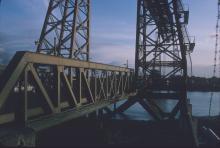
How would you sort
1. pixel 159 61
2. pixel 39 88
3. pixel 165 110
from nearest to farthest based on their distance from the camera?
1. pixel 39 88
2. pixel 159 61
3. pixel 165 110

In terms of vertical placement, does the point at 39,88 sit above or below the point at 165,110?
above

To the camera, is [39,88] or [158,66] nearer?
[39,88]

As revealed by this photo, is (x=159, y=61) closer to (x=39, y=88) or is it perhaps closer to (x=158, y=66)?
(x=158, y=66)

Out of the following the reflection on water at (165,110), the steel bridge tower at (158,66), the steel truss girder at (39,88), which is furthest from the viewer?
the reflection on water at (165,110)

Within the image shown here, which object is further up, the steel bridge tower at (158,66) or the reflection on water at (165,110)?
the steel bridge tower at (158,66)

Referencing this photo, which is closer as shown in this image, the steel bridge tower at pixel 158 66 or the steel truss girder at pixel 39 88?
the steel truss girder at pixel 39 88

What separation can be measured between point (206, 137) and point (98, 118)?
846cm

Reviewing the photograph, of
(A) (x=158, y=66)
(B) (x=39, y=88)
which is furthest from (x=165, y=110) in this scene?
(B) (x=39, y=88)

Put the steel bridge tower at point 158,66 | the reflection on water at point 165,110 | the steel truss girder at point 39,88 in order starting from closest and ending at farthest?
the steel truss girder at point 39,88 → the steel bridge tower at point 158,66 → the reflection on water at point 165,110

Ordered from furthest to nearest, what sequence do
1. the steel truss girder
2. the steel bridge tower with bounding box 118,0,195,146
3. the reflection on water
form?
the reflection on water
the steel bridge tower with bounding box 118,0,195,146
the steel truss girder

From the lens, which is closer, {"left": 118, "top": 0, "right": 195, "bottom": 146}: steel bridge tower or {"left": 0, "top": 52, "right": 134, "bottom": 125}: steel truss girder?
{"left": 0, "top": 52, "right": 134, "bottom": 125}: steel truss girder

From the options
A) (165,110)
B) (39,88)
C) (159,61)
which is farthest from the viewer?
(165,110)

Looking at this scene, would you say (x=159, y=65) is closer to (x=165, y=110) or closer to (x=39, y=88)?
(x=39, y=88)

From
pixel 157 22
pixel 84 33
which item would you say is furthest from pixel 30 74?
pixel 84 33
